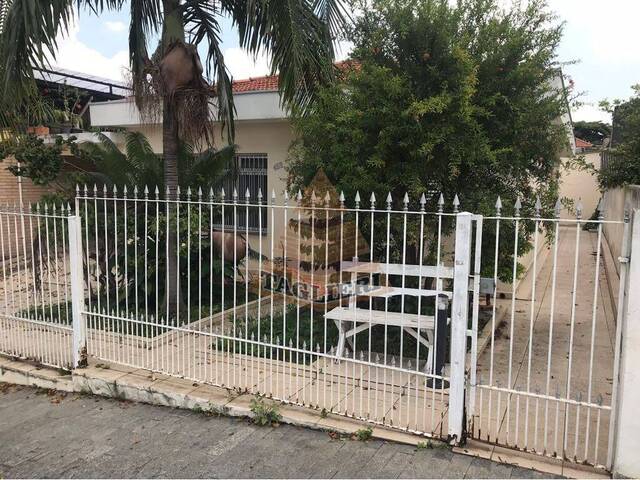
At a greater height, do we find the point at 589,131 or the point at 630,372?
the point at 589,131

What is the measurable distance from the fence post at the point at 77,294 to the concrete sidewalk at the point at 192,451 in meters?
0.70

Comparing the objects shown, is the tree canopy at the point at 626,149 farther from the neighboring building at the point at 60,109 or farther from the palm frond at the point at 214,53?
the neighboring building at the point at 60,109

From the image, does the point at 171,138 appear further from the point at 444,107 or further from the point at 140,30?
the point at 444,107

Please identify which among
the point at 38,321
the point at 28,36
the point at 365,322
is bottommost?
the point at 38,321

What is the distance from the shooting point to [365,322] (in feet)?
15.8

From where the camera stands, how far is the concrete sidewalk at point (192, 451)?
10.8 feet

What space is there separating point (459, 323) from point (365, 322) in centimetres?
146

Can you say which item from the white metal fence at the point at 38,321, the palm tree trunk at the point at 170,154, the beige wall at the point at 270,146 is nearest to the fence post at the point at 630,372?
the white metal fence at the point at 38,321

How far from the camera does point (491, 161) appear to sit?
17.2 feet

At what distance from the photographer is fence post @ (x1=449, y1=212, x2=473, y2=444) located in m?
3.43

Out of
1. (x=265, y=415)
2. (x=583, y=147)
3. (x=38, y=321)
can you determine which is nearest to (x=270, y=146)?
(x=38, y=321)

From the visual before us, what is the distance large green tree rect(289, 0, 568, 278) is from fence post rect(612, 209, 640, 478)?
7.66 ft

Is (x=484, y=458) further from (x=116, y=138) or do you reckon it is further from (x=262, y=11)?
(x=116, y=138)

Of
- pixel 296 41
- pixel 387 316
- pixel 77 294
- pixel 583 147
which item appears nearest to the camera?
pixel 387 316
